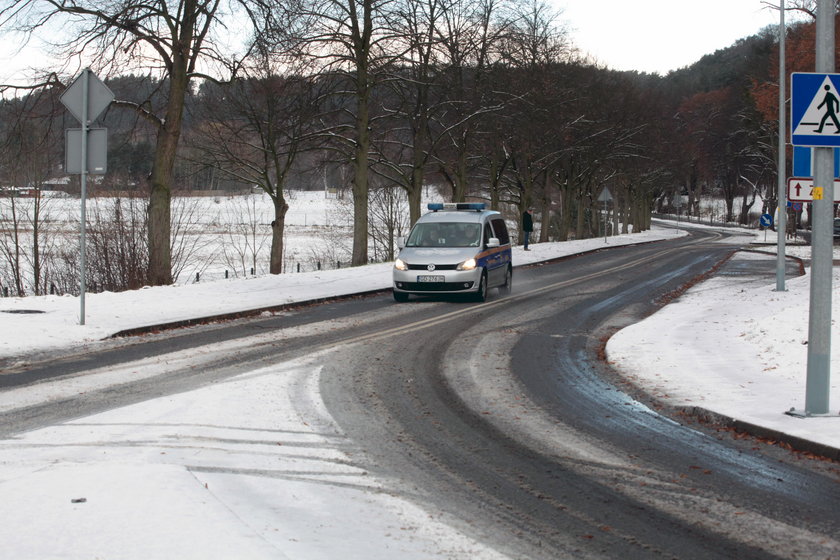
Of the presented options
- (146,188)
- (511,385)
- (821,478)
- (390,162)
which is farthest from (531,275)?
(821,478)

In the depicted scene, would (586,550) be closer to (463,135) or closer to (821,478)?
(821,478)

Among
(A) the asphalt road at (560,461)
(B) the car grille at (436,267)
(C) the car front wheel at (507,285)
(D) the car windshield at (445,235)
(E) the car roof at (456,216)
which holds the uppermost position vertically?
(E) the car roof at (456,216)

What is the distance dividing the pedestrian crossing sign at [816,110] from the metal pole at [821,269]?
0.77 feet

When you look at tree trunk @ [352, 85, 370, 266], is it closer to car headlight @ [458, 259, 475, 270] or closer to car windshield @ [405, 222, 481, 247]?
car windshield @ [405, 222, 481, 247]

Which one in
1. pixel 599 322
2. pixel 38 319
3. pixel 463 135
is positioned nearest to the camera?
pixel 38 319

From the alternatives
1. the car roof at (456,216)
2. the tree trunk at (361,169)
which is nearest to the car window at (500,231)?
the car roof at (456,216)

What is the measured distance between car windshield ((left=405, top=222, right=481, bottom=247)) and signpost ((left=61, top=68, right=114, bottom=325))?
7.79 m

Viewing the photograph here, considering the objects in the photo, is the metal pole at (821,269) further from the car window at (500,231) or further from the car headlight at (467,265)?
the car window at (500,231)

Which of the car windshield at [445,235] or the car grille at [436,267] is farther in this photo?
the car windshield at [445,235]

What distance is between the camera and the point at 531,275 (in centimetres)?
2728

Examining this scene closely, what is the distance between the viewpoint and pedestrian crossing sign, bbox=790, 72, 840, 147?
7.45 meters

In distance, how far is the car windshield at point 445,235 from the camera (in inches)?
767

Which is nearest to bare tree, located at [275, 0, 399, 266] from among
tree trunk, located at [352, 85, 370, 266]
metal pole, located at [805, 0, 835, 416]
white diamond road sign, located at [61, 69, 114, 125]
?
tree trunk, located at [352, 85, 370, 266]

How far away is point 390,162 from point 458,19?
6.32 metres
